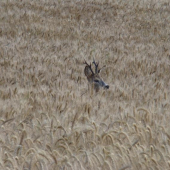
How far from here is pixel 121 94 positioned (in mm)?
7098

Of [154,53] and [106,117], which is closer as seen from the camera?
[106,117]

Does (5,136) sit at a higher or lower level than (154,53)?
higher

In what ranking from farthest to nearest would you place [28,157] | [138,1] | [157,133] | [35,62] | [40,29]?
[138,1], [40,29], [35,62], [157,133], [28,157]

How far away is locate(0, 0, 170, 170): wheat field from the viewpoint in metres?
3.78

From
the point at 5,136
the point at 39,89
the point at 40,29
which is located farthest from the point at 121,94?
the point at 40,29

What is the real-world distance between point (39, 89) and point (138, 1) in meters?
19.1

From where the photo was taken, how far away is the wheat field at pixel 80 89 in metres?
3.78

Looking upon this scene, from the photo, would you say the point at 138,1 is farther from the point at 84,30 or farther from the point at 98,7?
the point at 84,30

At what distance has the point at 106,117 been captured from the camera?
5227mm

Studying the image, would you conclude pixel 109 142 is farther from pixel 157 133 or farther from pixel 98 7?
pixel 98 7

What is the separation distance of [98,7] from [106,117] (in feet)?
57.2

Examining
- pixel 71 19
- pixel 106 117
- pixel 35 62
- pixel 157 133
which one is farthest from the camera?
pixel 71 19

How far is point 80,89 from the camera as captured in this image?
7289 mm

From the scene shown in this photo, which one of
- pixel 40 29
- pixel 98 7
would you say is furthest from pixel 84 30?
pixel 98 7
